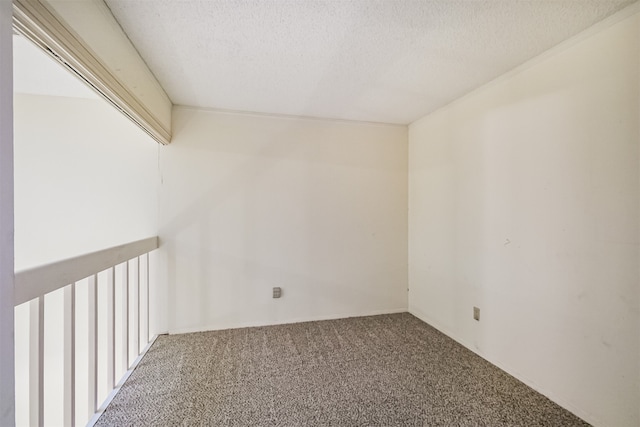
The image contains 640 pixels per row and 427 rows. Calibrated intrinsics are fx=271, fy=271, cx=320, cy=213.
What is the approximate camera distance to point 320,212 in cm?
283

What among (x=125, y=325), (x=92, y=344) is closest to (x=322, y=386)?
(x=92, y=344)

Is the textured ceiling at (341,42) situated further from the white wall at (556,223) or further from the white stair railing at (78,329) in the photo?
the white stair railing at (78,329)

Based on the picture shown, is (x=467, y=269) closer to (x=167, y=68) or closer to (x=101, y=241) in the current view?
(x=167, y=68)

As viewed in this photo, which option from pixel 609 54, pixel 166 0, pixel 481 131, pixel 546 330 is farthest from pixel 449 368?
pixel 166 0

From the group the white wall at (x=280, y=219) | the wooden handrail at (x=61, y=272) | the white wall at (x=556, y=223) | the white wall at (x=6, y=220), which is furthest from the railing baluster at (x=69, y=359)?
the white wall at (x=556, y=223)

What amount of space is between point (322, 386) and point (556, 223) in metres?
1.74

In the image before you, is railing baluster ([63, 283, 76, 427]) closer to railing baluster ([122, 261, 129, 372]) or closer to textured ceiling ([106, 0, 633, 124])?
railing baluster ([122, 261, 129, 372])

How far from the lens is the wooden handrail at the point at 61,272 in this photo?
1031 mm

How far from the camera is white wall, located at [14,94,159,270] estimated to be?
2.21m

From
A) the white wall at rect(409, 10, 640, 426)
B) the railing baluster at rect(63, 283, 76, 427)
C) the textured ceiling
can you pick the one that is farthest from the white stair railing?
the white wall at rect(409, 10, 640, 426)

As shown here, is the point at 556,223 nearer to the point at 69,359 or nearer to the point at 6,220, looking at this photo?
the point at 6,220

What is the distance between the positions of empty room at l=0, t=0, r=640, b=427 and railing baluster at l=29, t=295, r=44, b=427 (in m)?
0.01

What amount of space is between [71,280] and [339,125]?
246cm

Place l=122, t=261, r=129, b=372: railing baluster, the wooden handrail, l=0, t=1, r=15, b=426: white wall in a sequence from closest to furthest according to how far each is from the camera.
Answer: l=0, t=1, r=15, b=426: white wall → the wooden handrail → l=122, t=261, r=129, b=372: railing baluster
